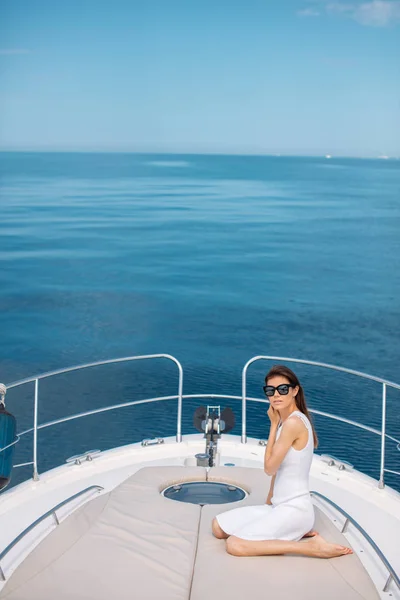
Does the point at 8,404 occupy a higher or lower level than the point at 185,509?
lower

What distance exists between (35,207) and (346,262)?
58.5 feet

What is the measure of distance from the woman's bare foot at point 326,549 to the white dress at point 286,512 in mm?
101

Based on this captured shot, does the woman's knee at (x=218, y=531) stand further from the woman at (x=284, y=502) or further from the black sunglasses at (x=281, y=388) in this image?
the black sunglasses at (x=281, y=388)

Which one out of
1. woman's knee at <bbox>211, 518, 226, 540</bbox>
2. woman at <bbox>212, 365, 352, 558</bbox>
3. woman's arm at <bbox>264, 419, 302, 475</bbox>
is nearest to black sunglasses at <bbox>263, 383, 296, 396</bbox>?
woman at <bbox>212, 365, 352, 558</bbox>

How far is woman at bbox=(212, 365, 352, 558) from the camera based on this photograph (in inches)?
118

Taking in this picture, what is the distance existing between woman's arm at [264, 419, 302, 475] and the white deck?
1.99 ft

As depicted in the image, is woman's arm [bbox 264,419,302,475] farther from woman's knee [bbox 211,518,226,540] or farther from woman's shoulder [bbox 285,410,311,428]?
woman's knee [bbox 211,518,226,540]

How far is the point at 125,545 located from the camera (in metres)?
3.05

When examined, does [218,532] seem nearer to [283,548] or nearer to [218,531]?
[218,531]

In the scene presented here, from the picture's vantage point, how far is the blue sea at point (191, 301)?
1276 cm

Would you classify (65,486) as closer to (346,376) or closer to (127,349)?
(346,376)

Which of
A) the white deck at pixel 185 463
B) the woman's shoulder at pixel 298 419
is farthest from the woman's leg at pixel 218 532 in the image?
the white deck at pixel 185 463

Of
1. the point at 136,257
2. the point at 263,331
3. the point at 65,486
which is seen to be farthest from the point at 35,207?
the point at 65,486

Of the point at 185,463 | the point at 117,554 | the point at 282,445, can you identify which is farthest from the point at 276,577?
the point at 185,463
